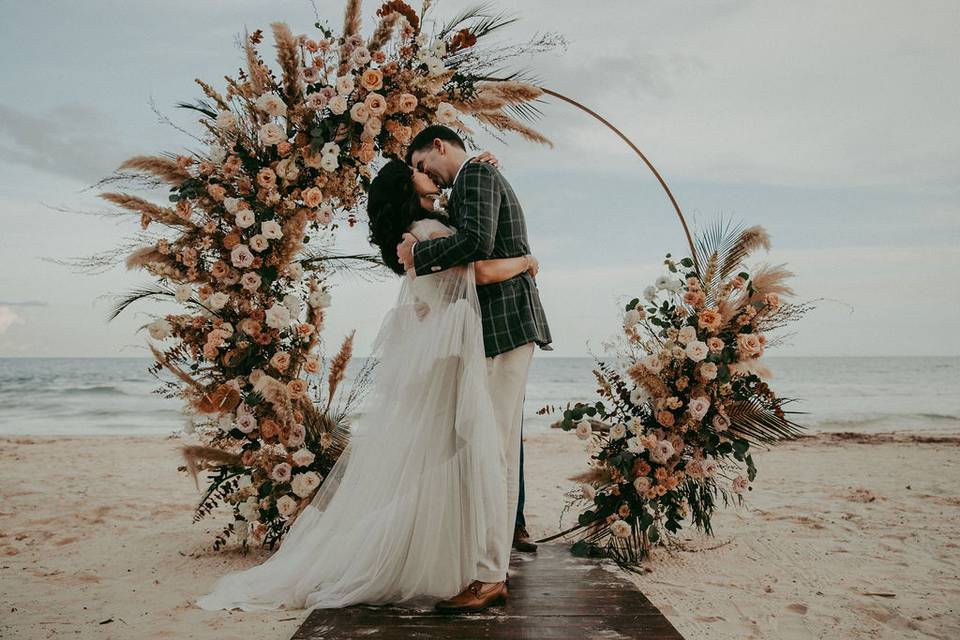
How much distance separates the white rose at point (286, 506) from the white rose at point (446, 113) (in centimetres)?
263

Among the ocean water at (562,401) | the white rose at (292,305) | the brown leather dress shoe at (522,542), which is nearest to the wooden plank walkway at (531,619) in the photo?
the brown leather dress shoe at (522,542)

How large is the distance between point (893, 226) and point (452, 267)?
1813 cm

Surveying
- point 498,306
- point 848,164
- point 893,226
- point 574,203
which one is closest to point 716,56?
point 848,164

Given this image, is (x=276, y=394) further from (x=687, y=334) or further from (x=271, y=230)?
(x=687, y=334)

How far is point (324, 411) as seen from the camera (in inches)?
177

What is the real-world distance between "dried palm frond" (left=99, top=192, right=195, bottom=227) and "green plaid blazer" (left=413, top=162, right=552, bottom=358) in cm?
210

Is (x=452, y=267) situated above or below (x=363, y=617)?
above

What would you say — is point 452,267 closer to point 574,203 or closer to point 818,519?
point 818,519

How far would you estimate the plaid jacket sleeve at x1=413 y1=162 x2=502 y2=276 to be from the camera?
2939 mm

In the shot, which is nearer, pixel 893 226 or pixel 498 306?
pixel 498 306

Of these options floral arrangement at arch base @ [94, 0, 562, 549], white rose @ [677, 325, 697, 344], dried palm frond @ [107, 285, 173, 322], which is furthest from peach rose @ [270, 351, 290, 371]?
white rose @ [677, 325, 697, 344]

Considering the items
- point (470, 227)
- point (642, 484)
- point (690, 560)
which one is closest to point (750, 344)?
point (642, 484)

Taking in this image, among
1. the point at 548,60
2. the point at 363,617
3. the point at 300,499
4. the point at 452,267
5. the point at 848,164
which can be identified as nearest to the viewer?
the point at 363,617

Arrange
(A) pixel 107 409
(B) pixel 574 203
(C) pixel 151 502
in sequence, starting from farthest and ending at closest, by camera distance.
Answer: (B) pixel 574 203, (A) pixel 107 409, (C) pixel 151 502
